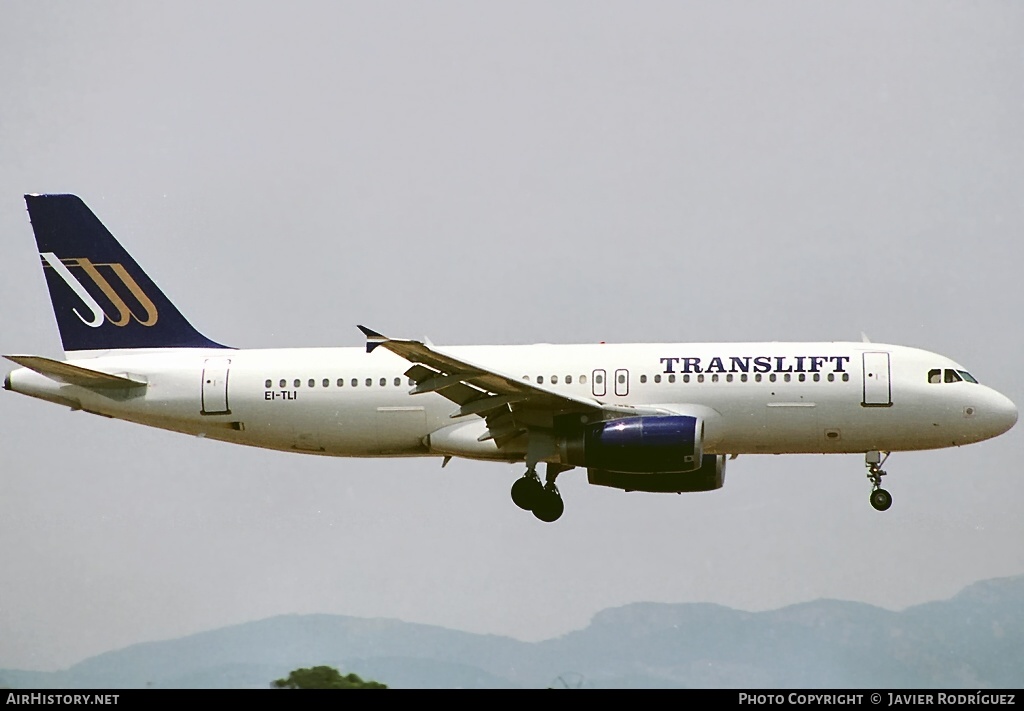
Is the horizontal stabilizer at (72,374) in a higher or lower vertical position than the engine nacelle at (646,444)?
higher

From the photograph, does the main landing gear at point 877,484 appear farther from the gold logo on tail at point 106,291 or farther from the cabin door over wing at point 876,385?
the gold logo on tail at point 106,291

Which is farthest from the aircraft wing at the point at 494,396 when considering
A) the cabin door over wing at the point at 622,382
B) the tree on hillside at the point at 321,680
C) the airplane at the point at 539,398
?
the tree on hillside at the point at 321,680

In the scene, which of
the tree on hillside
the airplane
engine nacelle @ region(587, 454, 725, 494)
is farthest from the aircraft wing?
the tree on hillside

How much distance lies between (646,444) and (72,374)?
13070 millimetres

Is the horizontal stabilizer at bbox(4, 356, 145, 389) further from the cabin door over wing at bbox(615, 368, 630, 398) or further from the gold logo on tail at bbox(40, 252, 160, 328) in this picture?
the cabin door over wing at bbox(615, 368, 630, 398)

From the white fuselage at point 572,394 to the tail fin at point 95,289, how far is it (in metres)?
0.58

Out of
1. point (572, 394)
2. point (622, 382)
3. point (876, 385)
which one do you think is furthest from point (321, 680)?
point (876, 385)

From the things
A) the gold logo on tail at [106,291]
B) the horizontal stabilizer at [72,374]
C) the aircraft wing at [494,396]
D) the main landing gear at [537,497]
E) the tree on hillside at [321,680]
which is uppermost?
the gold logo on tail at [106,291]

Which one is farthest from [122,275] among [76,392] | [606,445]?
[606,445]

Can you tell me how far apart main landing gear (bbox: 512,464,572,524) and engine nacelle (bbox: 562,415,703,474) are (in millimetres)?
2057

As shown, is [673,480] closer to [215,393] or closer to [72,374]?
[215,393]

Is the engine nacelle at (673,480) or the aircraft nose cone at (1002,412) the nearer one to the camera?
the aircraft nose cone at (1002,412)

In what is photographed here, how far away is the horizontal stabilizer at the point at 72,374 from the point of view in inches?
1539
